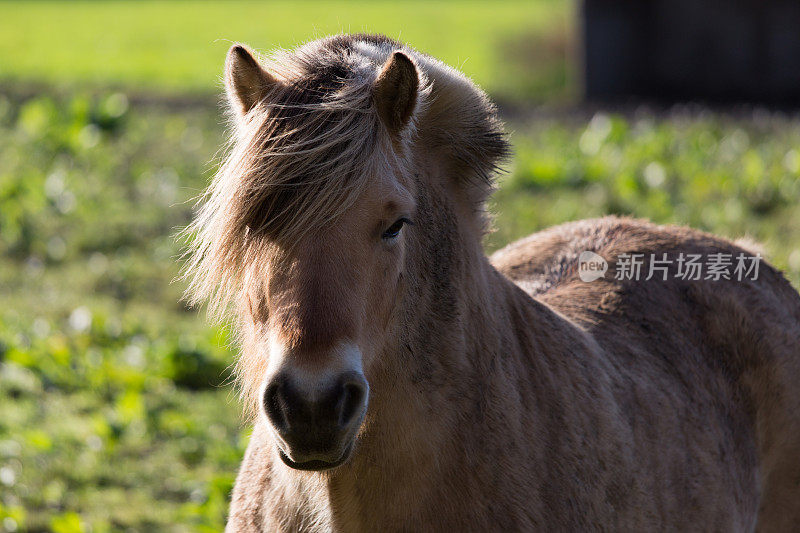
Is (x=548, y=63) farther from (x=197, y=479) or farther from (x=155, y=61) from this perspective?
(x=197, y=479)

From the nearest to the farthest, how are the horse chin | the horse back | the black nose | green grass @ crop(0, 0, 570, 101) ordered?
the black nose, the horse chin, the horse back, green grass @ crop(0, 0, 570, 101)

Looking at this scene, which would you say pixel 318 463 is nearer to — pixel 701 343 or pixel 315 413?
pixel 315 413

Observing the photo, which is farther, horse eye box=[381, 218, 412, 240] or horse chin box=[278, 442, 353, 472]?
horse eye box=[381, 218, 412, 240]

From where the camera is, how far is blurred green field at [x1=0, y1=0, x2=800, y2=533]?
4.90m

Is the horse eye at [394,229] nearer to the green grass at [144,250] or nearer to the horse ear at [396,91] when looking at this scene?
the horse ear at [396,91]

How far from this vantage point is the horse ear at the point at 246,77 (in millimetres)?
2348

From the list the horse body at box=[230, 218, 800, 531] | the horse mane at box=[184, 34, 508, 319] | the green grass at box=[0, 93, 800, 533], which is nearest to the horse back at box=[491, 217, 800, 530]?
the horse body at box=[230, 218, 800, 531]

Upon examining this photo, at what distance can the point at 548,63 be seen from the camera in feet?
63.6

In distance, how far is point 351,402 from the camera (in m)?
2.03

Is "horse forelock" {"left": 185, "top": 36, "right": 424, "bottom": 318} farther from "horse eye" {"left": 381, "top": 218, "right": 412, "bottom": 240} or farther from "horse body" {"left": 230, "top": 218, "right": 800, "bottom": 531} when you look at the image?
"horse body" {"left": 230, "top": 218, "right": 800, "bottom": 531}

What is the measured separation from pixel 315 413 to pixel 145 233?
22.4ft

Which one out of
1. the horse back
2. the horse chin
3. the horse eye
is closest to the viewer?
the horse chin

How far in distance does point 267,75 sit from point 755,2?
12.1 meters

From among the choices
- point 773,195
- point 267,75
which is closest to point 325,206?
point 267,75
